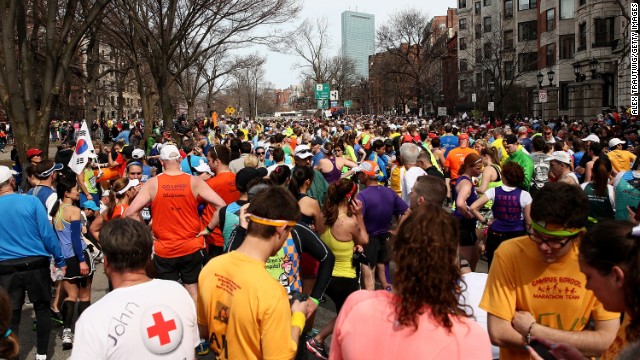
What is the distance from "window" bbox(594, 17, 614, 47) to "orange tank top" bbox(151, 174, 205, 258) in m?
39.9

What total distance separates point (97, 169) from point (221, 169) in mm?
5952

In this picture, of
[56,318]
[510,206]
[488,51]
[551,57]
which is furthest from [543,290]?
[551,57]

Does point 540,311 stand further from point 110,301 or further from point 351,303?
point 110,301

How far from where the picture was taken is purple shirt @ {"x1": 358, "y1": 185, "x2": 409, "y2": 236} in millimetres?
6762

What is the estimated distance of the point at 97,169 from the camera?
12719 millimetres

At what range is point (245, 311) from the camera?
9.54 ft

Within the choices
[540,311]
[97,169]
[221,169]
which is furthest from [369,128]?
[540,311]

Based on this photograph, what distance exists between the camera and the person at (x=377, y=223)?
6.70m

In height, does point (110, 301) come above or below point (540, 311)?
above

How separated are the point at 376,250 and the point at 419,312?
4.58 metres

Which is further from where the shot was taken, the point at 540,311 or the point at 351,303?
the point at 540,311

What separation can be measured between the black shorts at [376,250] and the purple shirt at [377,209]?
0.23ft

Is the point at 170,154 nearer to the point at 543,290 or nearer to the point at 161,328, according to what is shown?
the point at 161,328

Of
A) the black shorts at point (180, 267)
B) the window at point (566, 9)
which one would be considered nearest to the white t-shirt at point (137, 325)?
the black shorts at point (180, 267)
